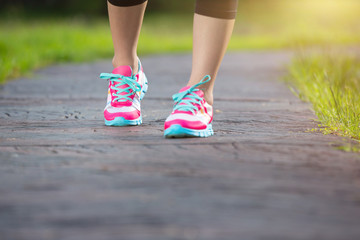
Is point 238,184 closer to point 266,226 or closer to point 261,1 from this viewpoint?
point 266,226

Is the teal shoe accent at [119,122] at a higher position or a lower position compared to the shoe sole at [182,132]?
Answer: higher

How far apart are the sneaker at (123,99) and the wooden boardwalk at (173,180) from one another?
66 mm

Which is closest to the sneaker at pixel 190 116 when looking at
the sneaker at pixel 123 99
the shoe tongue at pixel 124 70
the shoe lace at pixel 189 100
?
the shoe lace at pixel 189 100

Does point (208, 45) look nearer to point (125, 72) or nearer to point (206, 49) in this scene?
point (206, 49)

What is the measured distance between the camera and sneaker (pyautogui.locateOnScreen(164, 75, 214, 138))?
6.39 ft

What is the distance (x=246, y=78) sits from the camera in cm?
428

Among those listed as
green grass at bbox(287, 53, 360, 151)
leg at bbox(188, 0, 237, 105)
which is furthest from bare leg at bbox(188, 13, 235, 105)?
green grass at bbox(287, 53, 360, 151)

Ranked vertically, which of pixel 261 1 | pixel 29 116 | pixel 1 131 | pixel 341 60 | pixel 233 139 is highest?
pixel 261 1

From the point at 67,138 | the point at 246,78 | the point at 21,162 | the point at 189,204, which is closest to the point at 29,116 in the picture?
the point at 67,138

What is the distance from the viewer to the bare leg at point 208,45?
2125 millimetres

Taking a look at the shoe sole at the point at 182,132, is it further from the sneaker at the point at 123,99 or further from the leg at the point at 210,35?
the sneaker at the point at 123,99

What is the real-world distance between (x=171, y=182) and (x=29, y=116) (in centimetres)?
129

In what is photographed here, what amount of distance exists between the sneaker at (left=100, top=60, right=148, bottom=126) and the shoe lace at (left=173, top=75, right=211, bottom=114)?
242mm

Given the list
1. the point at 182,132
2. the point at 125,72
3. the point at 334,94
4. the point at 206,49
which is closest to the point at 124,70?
the point at 125,72
